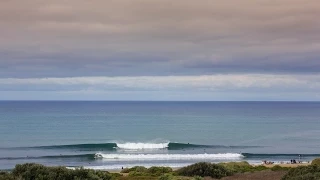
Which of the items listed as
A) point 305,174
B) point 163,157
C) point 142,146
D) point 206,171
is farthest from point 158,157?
point 305,174

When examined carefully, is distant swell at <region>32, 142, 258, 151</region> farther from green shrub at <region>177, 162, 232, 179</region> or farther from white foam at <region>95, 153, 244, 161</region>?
green shrub at <region>177, 162, 232, 179</region>

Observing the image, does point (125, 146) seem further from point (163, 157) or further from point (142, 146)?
point (163, 157)

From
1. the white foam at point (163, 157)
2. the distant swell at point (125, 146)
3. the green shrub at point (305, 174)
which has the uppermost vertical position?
the distant swell at point (125, 146)

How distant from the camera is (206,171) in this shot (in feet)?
78.7

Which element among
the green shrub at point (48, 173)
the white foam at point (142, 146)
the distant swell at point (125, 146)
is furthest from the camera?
Answer: the white foam at point (142, 146)

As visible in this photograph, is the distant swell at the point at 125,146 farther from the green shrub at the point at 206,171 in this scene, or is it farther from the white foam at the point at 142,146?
the green shrub at the point at 206,171

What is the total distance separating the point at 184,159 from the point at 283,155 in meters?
15.5

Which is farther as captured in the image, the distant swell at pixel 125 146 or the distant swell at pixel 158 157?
the distant swell at pixel 125 146

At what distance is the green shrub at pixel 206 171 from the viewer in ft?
78.1

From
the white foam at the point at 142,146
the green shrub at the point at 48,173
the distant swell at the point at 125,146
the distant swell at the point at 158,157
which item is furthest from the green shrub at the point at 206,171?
the white foam at the point at 142,146

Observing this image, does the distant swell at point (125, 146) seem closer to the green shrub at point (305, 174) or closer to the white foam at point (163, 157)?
the white foam at point (163, 157)

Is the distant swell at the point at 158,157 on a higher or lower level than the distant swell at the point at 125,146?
lower

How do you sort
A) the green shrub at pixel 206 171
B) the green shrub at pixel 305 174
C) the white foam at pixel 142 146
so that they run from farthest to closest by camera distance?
the white foam at pixel 142 146 → the green shrub at pixel 206 171 → the green shrub at pixel 305 174

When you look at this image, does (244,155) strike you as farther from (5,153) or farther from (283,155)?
(5,153)
